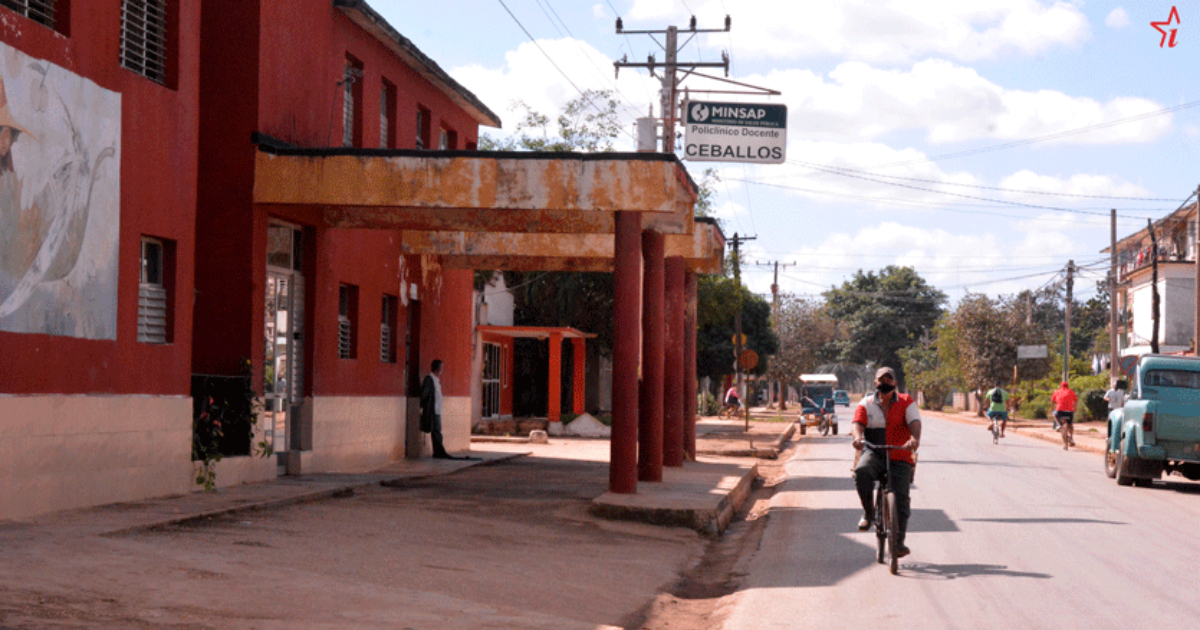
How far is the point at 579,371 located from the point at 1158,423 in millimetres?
22365

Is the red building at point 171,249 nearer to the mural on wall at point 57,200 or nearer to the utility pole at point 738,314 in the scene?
the mural on wall at point 57,200

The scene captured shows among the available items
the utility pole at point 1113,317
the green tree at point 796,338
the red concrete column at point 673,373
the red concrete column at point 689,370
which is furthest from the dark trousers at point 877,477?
the green tree at point 796,338

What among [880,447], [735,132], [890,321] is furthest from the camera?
[890,321]

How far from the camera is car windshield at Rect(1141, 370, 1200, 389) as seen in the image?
20.0m

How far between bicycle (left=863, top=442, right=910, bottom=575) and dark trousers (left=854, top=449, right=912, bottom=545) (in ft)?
0.13

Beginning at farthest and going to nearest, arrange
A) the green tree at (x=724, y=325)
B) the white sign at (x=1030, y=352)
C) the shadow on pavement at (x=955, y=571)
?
the white sign at (x=1030, y=352), the green tree at (x=724, y=325), the shadow on pavement at (x=955, y=571)

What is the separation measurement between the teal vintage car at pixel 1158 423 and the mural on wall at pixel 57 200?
14.8 m

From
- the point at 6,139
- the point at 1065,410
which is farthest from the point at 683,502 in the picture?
the point at 1065,410

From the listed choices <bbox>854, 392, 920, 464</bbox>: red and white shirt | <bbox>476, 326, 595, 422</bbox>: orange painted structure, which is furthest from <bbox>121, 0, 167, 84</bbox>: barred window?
<bbox>476, 326, 595, 422</bbox>: orange painted structure

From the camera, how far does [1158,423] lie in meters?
19.2

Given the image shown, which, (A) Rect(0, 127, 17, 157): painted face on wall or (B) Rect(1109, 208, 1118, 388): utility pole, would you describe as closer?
(A) Rect(0, 127, 17, 157): painted face on wall

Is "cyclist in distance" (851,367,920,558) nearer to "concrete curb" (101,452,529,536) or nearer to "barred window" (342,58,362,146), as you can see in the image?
"concrete curb" (101,452,529,536)

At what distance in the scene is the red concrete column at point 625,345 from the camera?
15.2 m

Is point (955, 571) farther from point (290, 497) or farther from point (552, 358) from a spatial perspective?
point (552, 358)
